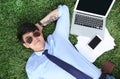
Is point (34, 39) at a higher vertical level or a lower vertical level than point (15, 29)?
higher

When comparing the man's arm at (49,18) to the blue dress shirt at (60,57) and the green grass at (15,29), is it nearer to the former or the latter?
the blue dress shirt at (60,57)

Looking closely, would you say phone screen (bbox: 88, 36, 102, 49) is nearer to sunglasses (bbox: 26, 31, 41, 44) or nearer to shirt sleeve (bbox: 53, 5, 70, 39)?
shirt sleeve (bbox: 53, 5, 70, 39)

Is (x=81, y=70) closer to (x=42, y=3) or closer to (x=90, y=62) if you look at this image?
(x=90, y=62)

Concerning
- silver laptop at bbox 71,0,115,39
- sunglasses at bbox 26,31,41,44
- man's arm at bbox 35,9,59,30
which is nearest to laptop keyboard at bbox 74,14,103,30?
silver laptop at bbox 71,0,115,39

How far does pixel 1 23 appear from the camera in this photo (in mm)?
4480

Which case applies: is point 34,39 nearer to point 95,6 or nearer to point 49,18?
point 49,18

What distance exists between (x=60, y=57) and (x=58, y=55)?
0.04m

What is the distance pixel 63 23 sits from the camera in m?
4.14

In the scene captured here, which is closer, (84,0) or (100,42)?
→ (84,0)

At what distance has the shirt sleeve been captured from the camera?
4.14m

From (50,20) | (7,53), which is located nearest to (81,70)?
(50,20)

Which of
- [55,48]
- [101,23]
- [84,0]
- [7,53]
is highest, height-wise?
[84,0]

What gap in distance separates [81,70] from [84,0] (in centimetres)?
97

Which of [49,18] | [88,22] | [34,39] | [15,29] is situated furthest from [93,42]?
[15,29]
